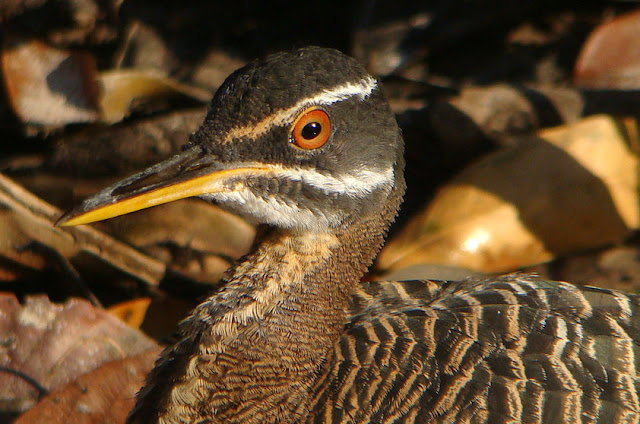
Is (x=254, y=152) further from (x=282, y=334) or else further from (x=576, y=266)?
(x=576, y=266)

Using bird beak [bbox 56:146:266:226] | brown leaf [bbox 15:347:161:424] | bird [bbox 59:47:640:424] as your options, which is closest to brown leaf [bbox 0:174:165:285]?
brown leaf [bbox 15:347:161:424]

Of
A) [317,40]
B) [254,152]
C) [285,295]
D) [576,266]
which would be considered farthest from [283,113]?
[317,40]

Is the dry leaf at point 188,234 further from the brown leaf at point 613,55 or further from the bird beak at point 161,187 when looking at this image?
the brown leaf at point 613,55

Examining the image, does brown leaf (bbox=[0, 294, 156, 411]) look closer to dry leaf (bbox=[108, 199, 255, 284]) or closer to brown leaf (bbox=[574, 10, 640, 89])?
dry leaf (bbox=[108, 199, 255, 284])

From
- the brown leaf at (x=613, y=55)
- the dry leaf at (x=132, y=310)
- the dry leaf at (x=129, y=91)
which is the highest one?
the brown leaf at (x=613, y=55)

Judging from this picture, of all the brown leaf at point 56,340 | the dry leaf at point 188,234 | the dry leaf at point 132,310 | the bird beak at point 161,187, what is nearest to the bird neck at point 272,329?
the bird beak at point 161,187

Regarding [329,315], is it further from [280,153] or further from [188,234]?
[188,234]

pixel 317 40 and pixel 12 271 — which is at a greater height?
pixel 317 40
